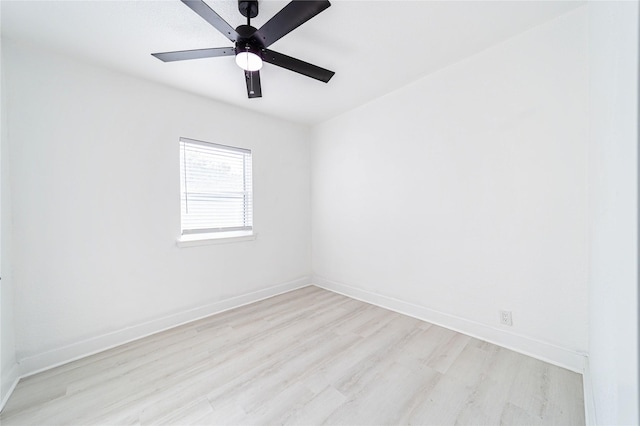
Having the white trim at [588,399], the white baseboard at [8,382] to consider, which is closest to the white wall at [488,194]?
the white trim at [588,399]

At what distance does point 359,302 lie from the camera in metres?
3.04

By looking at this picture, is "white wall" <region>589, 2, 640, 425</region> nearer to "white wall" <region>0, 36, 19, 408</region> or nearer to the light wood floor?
the light wood floor

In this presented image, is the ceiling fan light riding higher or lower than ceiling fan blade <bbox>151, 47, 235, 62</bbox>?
lower

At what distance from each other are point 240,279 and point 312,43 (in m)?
2.65

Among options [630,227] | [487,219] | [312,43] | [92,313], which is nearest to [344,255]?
[487,219]

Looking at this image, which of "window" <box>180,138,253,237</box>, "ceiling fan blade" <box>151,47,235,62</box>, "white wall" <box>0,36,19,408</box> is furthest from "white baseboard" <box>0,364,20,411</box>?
"ceiling fan blade" <box>151,47,235,62</box>

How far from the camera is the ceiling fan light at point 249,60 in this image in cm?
155

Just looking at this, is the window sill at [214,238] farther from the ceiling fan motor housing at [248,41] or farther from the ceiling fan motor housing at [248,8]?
the ceiling fan motor housing at [248,8]

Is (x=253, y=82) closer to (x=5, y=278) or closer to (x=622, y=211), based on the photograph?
(x=622, y=211)

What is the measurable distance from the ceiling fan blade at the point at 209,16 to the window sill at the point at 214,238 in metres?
2.00

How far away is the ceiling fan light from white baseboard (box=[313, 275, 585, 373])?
267 cm

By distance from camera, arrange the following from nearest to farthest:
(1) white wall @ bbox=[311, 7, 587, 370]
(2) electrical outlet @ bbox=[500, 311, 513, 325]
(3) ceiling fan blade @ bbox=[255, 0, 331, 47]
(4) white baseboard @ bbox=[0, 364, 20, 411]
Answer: (3) ceiling fan blade @ bbox=[255, 0, 331, 47] < (4) white baseboard @ bbox=[0, 364, 20, 411] < (1) white wall @ bbox=[311, 7, 587, 370] < (2) electrical outlet @ bbox=[500, 311, 513, 325]

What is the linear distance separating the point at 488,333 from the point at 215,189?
3164 millimetres

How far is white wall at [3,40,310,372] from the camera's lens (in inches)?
71.5
